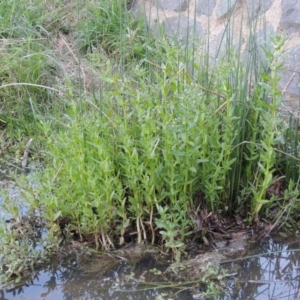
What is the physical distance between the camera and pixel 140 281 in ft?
7.69

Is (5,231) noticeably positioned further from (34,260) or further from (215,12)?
(215,12)

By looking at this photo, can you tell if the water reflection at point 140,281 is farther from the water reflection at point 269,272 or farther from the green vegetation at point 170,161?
the green vegetation at point 170,161

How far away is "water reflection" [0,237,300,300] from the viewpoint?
2.27 metres

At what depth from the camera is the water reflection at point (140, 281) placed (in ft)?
7.43

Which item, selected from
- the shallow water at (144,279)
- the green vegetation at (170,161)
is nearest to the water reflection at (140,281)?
the shallow water at (144,279)

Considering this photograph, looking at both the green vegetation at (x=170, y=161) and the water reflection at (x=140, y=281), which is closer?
A: the water reflection at (x=140, y=281)

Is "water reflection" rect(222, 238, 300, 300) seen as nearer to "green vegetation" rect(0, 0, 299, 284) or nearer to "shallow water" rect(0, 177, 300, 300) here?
"shallow water" rect(0, 177, 300, 300)

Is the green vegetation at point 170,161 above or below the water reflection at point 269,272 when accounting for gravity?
above

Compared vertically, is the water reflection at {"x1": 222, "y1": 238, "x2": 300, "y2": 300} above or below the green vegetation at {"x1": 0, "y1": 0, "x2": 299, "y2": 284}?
below

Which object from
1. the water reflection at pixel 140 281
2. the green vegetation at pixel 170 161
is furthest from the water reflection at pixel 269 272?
the green vegetation at pixel 170 161

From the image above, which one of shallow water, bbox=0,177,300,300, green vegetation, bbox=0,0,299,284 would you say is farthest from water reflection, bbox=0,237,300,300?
green vegetation, bbox=0,0,299,284

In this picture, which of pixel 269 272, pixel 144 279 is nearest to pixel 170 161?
pixel 144 279

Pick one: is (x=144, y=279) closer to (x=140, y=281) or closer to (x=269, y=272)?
(x=140, y=281)

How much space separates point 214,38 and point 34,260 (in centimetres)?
220
